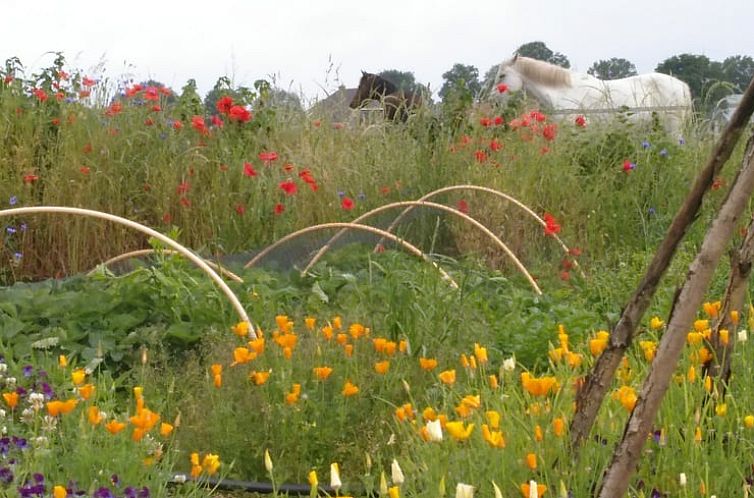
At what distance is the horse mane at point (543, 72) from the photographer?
15.4 metres

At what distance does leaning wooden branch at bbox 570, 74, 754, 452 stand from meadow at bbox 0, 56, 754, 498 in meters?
0.06

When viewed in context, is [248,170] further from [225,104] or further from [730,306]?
[730,306]

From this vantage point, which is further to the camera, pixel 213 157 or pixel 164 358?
pixel 213 157

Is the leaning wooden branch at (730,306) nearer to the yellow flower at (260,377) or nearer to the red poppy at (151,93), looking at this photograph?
the yellow flower at (260,377)

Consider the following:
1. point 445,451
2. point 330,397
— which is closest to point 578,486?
point 445,451

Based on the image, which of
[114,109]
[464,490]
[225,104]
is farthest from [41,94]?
[464,490]

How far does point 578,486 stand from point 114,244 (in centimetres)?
502

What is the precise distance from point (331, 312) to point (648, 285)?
108 inches

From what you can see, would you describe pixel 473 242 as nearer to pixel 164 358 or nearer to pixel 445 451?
pixel 164 358

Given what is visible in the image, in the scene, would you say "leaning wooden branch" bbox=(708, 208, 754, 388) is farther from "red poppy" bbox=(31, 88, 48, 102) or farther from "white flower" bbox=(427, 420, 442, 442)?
"red poppy" bbox=(31, 88, 48, 102)

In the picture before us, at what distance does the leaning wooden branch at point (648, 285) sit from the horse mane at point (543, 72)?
44.3 ft

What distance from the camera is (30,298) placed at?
4598 millimetres

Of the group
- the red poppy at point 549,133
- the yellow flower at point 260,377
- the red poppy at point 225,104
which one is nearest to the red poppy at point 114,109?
the red poppy at point 225,104

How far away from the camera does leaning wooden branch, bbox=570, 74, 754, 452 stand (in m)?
1.79
